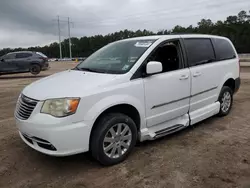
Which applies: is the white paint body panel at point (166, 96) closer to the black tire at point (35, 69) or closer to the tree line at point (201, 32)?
the black tire at point (35, 69)

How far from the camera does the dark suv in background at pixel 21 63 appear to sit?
57.1ft

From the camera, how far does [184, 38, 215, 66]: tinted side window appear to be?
4746 mm

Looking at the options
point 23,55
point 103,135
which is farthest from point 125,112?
point 23,55

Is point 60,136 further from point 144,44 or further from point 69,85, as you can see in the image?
point 144,44

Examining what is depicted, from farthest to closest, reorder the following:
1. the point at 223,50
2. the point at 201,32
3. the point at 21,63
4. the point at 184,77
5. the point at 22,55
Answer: the point at 201,32 → the point at 22,55 → the point at 21,63 → the point at 223,50 → the point at 184,77

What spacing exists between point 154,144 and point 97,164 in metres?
1.05

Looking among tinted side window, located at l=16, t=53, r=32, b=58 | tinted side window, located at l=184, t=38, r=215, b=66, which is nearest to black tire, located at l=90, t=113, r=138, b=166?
tinted side window, located at l=184, t=38, r=215, b=66

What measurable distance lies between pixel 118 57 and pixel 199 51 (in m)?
1.61

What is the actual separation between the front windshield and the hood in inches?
9.5

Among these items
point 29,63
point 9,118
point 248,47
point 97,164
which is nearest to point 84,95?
point 97,164

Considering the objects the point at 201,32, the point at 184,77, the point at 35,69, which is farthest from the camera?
the point at 201,32

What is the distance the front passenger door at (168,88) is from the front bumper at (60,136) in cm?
107

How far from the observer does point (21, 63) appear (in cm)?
1758

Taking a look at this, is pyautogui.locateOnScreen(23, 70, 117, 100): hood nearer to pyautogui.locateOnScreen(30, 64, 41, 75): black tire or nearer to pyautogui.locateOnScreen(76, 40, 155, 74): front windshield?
pyautogui.locateOnScreen(76, 40, 155, 74): front windshield
